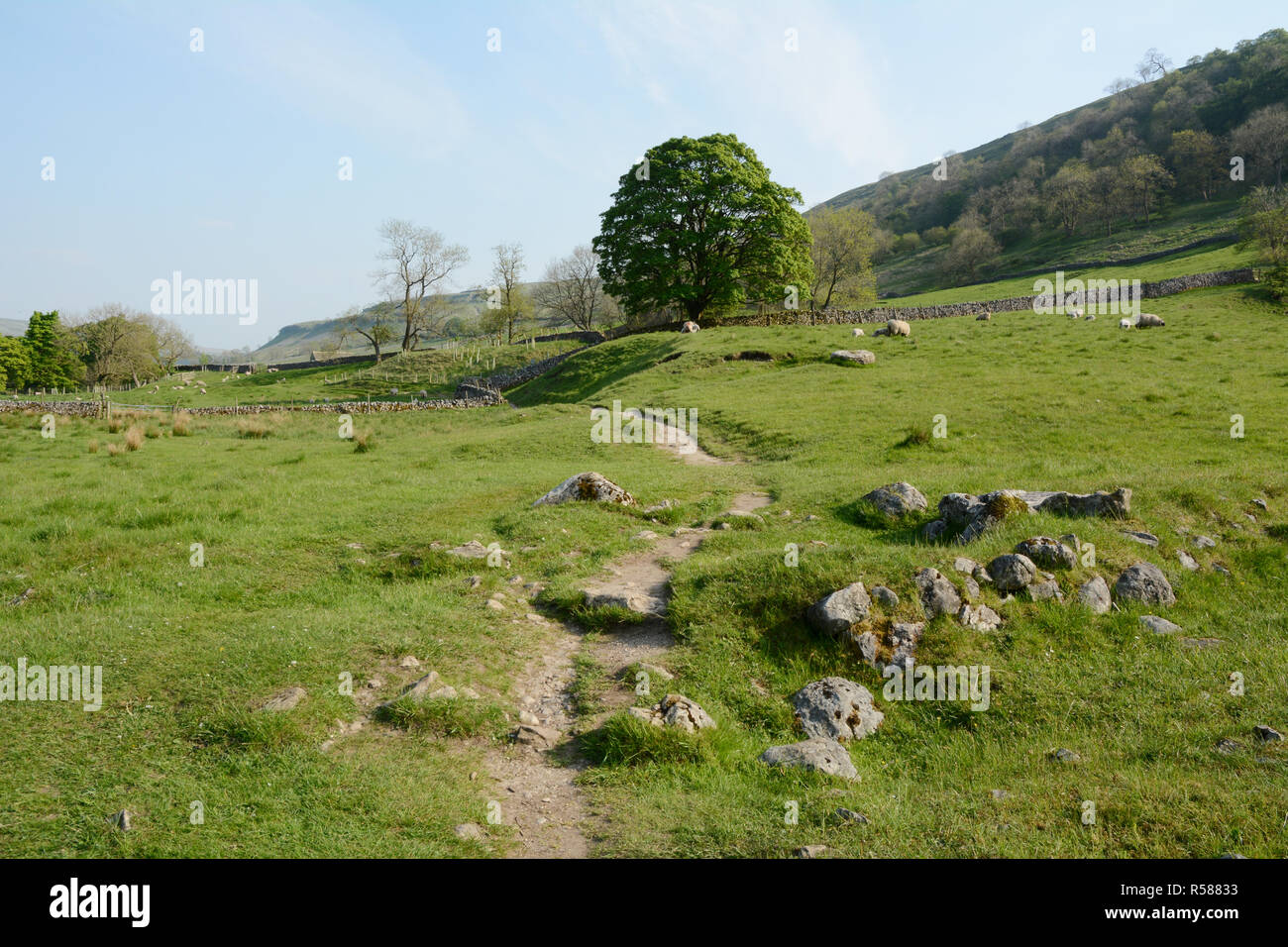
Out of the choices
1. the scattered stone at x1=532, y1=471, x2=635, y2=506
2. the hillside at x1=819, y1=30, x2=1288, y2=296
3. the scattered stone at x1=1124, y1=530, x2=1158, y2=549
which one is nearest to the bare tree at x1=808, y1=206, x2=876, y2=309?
the hillside at x1=819, y1=30, x2=1288, y2=296

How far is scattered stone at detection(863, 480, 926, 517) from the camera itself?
1320 centimetres

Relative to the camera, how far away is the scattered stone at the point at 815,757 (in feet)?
20.6

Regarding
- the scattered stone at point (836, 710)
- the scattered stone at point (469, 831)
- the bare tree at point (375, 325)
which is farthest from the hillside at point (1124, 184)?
the scattered stone at point (469, 831)

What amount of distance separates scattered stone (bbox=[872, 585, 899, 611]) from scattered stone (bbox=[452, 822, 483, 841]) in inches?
227

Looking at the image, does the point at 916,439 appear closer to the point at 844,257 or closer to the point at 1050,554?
the point at 1050,554

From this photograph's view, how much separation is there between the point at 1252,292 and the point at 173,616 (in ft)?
184

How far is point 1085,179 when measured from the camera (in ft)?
322

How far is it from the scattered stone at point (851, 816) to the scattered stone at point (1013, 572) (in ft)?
16.2

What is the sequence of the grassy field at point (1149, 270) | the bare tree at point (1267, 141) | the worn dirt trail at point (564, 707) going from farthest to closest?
1. the bare tree at point (1267, 141)
2. the grassy field at point (1149, 270)
3. the worn dirt trail at point (564, 707)
